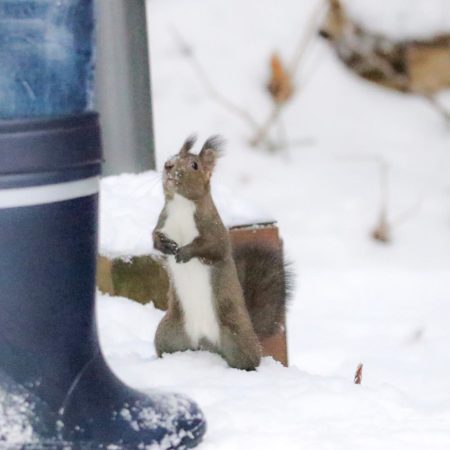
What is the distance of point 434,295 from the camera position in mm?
4039

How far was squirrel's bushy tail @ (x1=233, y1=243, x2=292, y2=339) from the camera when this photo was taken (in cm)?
244

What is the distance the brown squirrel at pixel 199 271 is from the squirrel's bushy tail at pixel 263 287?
16 centimetres

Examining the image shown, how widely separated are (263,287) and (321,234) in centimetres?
200

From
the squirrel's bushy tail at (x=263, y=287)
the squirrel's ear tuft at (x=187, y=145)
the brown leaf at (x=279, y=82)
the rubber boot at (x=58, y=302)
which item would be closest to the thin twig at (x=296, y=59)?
the brown leaf at (x=279, y=82)

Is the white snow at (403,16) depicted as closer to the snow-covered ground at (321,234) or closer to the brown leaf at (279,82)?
the snow-covered ground at (321,234)

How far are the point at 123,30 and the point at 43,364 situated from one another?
4.53 feet

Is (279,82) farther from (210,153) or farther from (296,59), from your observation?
(210,153)

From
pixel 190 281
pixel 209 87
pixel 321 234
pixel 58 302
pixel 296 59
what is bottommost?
pixel 321 234

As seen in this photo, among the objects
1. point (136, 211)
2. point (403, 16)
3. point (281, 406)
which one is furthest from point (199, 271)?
point (403, 16)

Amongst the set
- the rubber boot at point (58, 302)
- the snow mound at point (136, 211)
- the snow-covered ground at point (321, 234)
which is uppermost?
the rubber boot at point (58, 302)

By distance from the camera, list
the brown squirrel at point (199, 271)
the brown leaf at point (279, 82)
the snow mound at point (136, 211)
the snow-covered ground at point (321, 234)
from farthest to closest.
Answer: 1. the brown leaf at point (279, 82)
2. the snow mound at point (136, 211)
3. the brown squirrel at point (199, 271)
4. the snow-covered ground at point (321, 234)

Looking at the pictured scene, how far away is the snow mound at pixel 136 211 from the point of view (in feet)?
8.73

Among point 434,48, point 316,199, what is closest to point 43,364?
point 316,199

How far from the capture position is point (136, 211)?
2793 millimetres
